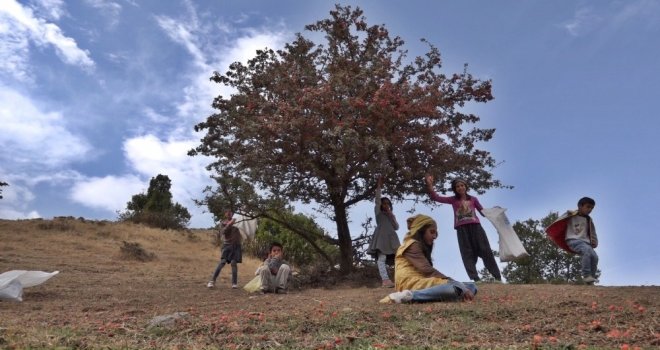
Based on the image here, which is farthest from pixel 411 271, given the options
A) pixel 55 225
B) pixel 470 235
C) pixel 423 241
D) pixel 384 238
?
pixel 55 225

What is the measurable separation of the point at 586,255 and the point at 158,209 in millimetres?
32636

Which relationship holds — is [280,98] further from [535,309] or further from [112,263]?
[112,263]

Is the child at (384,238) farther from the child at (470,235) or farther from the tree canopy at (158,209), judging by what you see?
the tree canopy at (158,209)

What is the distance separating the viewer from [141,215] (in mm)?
33438

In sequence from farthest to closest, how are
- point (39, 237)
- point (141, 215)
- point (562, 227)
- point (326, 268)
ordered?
point (141, 215), point (39, 237), point (326, 268), point (562, 227)

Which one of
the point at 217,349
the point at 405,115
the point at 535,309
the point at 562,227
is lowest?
the point at 217,349

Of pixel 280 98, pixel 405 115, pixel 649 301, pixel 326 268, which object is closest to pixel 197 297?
Result: pixel 326 268

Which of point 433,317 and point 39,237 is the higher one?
point 39,237

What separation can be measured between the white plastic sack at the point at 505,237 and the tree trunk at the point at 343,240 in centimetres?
339

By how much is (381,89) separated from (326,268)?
179 inches

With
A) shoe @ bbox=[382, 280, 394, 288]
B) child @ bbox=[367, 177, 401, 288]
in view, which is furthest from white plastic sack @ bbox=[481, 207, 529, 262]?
shoe @ bbox=[382, 280, 394, 288]

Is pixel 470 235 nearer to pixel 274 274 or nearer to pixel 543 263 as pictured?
pixel 274 274

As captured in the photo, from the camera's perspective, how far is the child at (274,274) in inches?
411

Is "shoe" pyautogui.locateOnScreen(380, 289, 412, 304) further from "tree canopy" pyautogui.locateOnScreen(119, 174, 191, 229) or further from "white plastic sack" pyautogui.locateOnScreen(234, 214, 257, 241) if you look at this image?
"tree canopy" pyautogui.locateOnScreen(119, 174, 191, 229)
